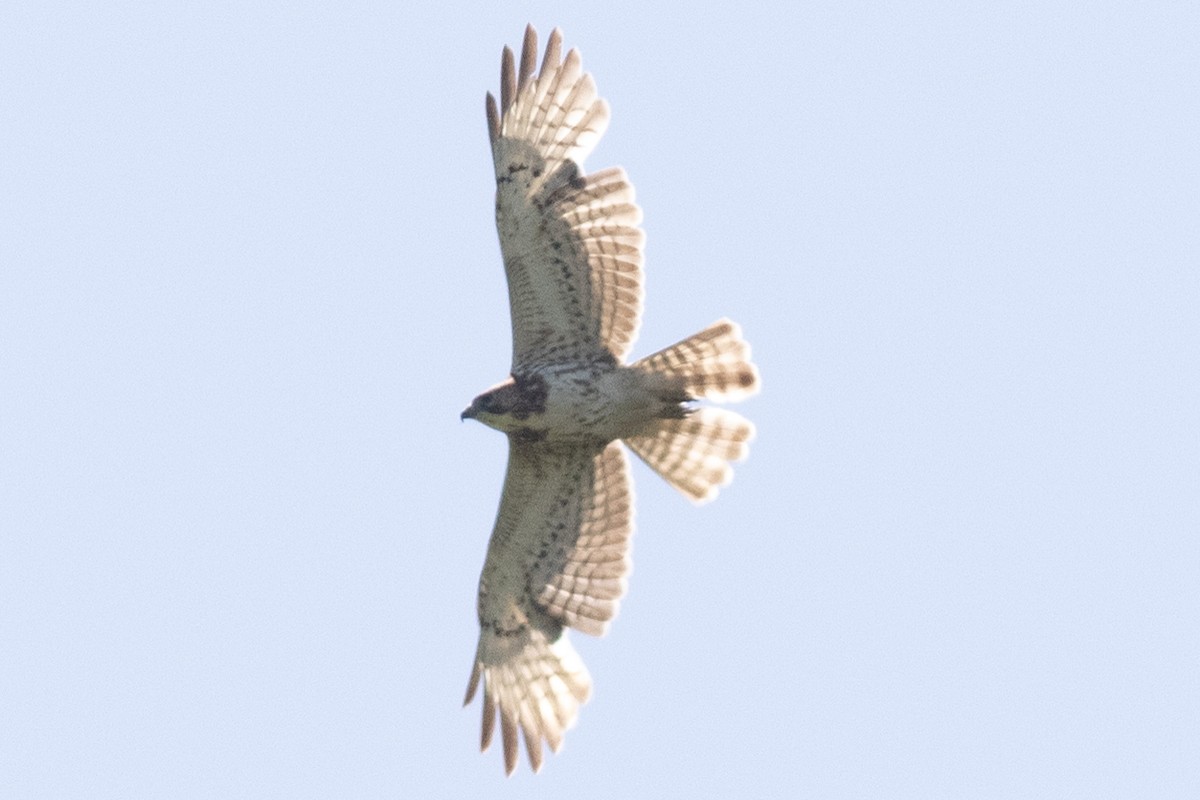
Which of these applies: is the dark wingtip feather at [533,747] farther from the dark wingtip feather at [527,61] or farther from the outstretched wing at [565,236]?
the dark wingtip feather at [527,61]

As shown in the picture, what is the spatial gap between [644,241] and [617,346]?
1.90ft

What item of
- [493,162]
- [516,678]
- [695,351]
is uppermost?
[493,162]

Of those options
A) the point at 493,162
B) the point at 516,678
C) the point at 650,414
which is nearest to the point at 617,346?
the point at 650,414

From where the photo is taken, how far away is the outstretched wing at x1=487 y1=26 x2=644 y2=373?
36.2 feet

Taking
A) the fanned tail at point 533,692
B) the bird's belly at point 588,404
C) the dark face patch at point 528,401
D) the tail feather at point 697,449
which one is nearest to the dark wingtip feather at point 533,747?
the fanned tail at point 533,692

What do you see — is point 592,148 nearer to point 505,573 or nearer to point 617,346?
point 617,346

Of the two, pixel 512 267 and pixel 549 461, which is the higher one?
pixel 512 267

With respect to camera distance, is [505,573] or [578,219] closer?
[578,219]

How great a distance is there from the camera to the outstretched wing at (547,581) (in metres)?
11.5

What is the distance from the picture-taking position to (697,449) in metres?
11.6

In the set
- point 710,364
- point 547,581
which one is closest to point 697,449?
point 710,364

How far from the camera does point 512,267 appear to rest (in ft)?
36.4

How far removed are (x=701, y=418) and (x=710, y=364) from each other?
0.47m

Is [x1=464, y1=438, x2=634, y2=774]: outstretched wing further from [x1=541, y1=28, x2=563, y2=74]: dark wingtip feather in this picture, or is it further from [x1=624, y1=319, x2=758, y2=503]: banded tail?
[x1=541, y1=28, x2=563, y2=74]: dark wingtip feather
